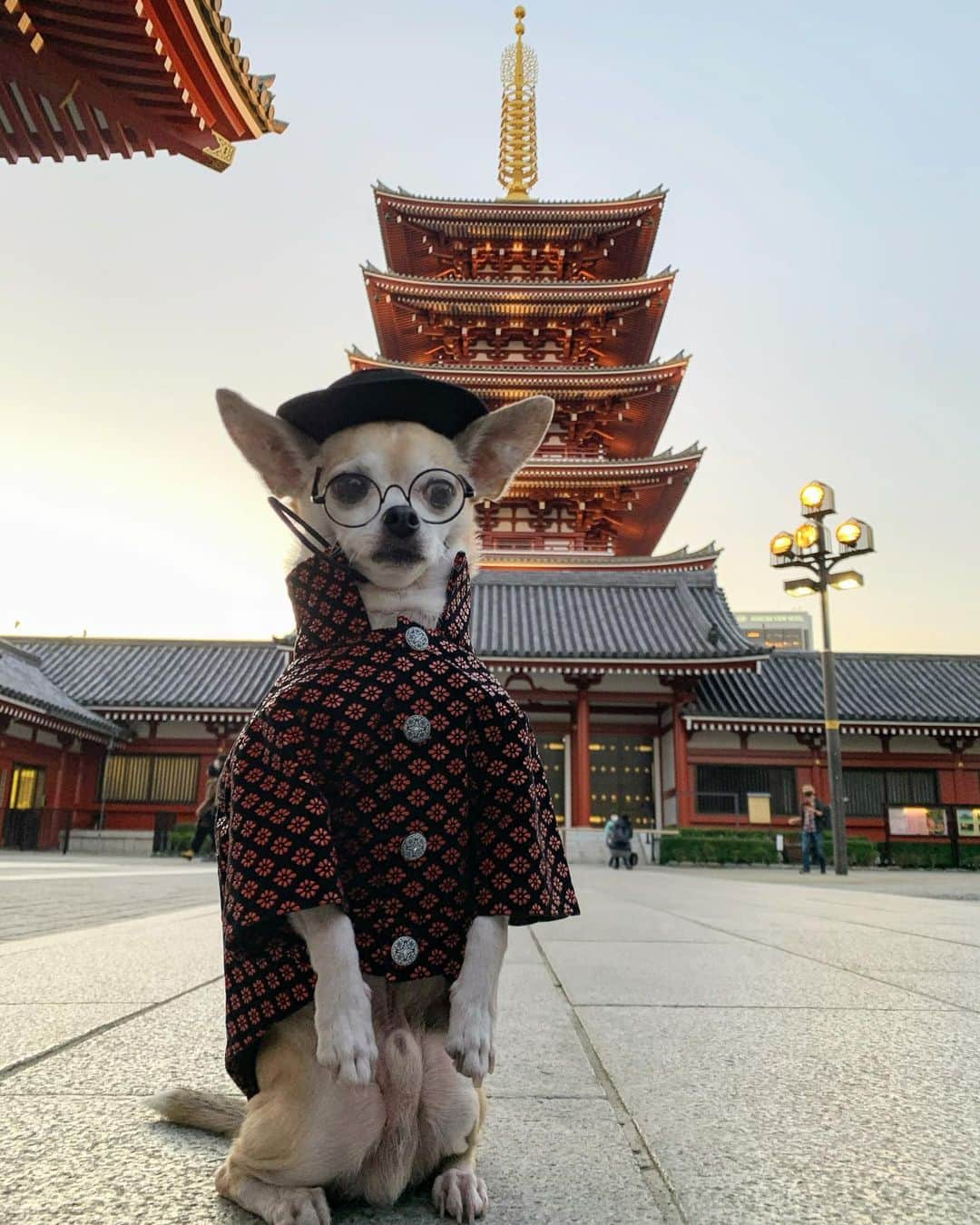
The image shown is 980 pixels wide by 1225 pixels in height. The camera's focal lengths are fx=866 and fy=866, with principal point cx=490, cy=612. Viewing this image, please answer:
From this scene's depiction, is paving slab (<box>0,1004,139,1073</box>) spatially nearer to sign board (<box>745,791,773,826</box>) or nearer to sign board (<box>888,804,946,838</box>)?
sign board (<box>888,804,946,838</box>)

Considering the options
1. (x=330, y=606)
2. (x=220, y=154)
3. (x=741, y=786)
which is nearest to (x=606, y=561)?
(x=741, y=786)

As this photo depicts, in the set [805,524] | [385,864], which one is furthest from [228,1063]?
[805,524]

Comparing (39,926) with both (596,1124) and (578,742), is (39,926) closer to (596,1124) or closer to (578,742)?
(596,1124)

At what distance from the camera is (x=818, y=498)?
1284 centimetres

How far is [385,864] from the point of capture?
134 cm

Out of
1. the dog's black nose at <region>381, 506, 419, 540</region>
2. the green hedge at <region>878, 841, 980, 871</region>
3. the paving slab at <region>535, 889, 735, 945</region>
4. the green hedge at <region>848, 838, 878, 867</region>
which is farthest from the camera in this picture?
the green hedge at <region>878, 841, 980, 871</region>

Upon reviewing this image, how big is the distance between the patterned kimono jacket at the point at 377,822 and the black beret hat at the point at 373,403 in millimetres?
473

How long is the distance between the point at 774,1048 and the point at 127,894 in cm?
624

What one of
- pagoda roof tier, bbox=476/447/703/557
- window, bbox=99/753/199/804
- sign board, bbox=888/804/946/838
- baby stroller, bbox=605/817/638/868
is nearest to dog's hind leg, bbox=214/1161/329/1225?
baby stroller, bbox=605/817/638/868

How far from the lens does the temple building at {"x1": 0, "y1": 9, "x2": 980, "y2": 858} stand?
18.2 meters

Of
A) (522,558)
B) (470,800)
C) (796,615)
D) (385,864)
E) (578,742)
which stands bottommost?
(385,864)

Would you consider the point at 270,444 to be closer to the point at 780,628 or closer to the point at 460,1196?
the point at 460,1196

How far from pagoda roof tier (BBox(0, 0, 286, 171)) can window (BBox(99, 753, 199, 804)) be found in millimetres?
15326

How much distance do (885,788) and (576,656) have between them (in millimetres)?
7771
